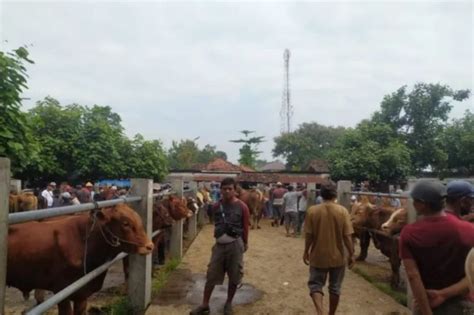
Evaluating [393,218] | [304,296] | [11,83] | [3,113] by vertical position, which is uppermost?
[11,83]

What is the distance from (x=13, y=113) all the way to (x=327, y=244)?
439 centimetres

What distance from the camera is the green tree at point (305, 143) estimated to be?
54.9m

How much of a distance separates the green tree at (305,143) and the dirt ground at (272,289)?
42.6 metres

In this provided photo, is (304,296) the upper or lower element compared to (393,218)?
lower

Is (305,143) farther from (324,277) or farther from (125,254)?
(125,254)

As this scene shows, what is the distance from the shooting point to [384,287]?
8.75m

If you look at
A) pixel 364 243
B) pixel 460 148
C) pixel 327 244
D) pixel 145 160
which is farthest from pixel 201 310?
pixel 460 148

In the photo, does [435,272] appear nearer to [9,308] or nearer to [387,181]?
[9,308]

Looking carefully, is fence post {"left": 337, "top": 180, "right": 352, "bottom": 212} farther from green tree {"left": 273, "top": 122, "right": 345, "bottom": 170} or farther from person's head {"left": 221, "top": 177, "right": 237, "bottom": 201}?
green tree {"left": 273, "top": 122, "right": 345, "bottom": 170}

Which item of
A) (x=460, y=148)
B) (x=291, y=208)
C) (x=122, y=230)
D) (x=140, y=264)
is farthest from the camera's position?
(x=460, y=148)

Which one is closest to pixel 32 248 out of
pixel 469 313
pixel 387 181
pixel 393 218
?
pixel 469 313

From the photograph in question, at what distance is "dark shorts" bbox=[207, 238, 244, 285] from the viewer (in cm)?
675

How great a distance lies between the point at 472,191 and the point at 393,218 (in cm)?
379

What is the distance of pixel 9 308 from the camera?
260 inches
